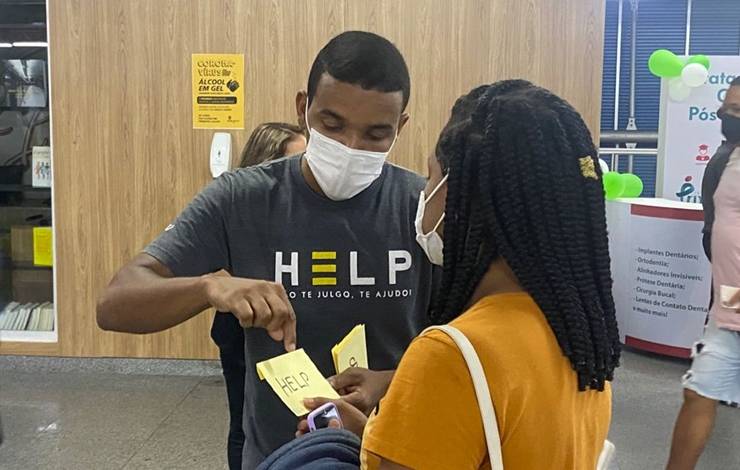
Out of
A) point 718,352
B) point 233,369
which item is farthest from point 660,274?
point 233,369

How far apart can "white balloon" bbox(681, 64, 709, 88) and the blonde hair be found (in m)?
3.22

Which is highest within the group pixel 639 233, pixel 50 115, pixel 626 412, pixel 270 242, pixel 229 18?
pixel 229 18

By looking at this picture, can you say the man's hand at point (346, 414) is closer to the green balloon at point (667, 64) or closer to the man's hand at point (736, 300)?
the man's hand at point (736, 300)

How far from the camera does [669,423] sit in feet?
12.8

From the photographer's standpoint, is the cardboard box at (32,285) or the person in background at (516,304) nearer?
the person in background at (516,304)

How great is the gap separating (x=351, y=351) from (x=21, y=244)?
425 cm

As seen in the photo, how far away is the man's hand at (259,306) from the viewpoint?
44.6 inches

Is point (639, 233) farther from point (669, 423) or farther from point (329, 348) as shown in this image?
point (329, 348)

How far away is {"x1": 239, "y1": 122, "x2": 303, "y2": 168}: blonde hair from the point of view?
2998 mm

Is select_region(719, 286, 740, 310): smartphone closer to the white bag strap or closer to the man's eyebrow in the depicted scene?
the man's eyebrow

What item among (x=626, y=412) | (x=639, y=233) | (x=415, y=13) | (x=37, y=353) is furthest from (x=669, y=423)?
(x=37, y=353)

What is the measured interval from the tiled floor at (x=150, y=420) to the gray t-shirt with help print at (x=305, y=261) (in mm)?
2152

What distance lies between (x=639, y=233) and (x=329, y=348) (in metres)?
4.08

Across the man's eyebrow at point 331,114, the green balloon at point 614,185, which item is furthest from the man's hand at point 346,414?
the green balloon at point 614,185
